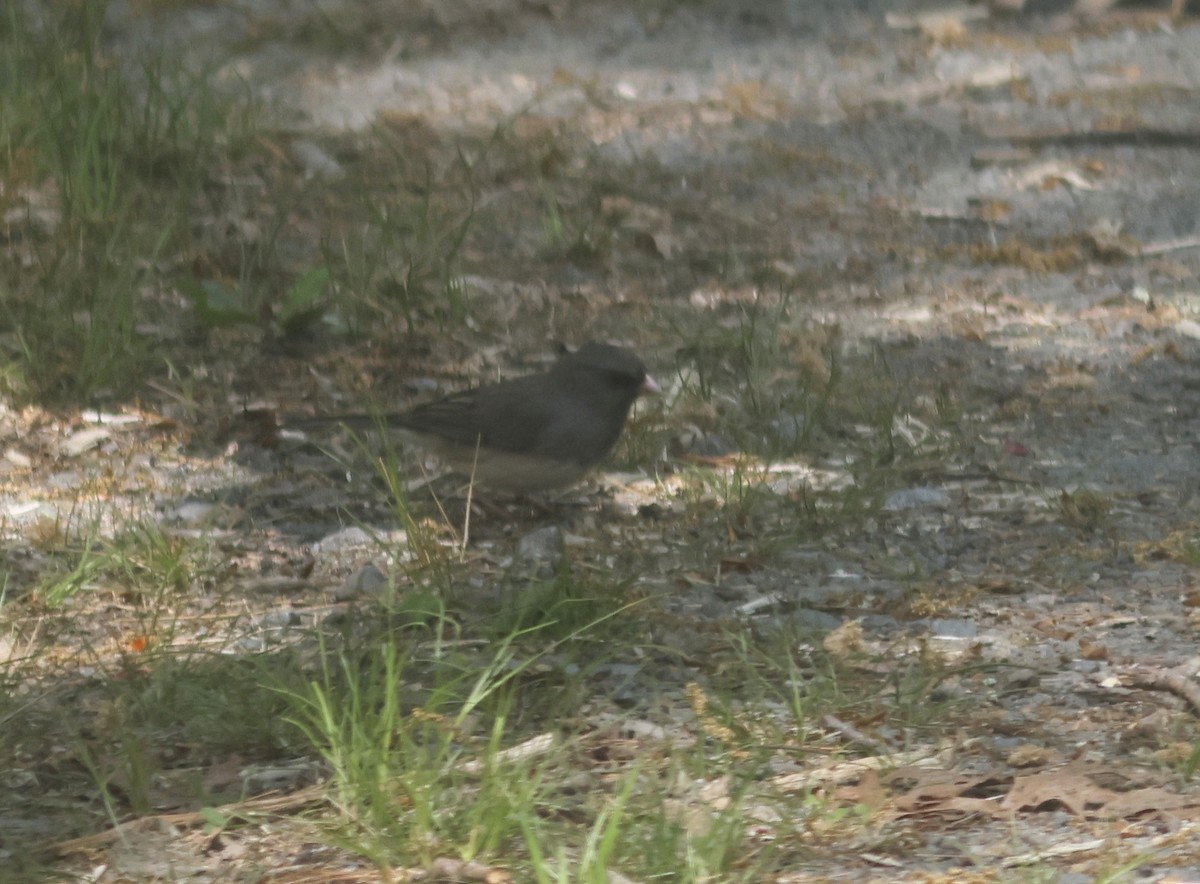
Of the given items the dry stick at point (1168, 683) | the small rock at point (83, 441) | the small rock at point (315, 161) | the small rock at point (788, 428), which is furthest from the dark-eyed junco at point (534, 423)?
the small rock at point (315, 161)

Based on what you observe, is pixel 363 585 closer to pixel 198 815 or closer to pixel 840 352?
pixel 198 815

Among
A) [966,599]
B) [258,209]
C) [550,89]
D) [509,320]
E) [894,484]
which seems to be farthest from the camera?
[550,89]

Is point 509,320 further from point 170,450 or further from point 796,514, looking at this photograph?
point 796,514

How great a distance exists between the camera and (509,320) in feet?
20.5

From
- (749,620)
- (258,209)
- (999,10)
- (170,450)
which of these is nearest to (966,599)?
(749,620)

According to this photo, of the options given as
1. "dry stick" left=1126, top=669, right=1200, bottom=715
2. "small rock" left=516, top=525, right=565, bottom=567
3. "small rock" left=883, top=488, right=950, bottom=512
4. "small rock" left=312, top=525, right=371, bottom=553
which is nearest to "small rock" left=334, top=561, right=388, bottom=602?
"small rock" left=312, top=525, right=371, bottom=553

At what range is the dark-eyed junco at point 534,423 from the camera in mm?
4820

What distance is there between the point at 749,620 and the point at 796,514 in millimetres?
779

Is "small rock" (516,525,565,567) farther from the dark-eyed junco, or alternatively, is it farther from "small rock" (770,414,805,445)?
"small rock" (770,414,805,445)

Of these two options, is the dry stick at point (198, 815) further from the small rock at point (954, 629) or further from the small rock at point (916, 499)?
the small rock at point (916, 499)

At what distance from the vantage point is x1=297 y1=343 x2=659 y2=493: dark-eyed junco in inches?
190

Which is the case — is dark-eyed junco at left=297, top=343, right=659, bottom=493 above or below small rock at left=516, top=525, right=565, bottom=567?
above

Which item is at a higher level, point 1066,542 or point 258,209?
point 258,209

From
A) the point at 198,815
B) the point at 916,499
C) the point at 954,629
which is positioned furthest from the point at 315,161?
the point at 198,815
